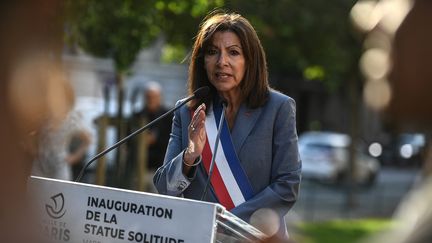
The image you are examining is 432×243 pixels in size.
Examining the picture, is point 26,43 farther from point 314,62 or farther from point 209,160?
point 314,62

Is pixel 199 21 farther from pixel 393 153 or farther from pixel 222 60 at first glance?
pixel 393 153

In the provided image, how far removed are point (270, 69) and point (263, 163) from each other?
14.3 metres

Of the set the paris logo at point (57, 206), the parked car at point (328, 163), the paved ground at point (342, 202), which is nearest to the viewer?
the paris logo at point (57, 206)

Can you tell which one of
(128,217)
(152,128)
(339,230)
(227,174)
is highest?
(152,128)

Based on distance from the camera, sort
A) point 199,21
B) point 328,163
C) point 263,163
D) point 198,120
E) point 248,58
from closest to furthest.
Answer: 1. point 198,120
2. point 263,163
3. point 248,58
4. point 199,21
5. point 328,163

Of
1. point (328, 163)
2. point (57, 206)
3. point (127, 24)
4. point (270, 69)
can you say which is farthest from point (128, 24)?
point (328, 163)

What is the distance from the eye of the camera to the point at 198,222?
2320 millimetres

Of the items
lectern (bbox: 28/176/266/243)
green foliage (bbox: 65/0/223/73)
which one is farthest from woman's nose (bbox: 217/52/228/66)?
green foliage (bbox: 65/0/223/73)

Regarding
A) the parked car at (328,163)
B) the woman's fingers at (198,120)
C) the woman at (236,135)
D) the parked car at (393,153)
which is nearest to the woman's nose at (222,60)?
the woman at (236,135)

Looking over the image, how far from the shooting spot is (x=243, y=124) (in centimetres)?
344

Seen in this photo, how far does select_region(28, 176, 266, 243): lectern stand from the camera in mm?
2314

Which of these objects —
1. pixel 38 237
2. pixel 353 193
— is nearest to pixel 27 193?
pixel 38 237

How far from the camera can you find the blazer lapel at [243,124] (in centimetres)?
340

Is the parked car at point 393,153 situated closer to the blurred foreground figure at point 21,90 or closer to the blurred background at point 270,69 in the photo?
the blurred background at point 270,69
